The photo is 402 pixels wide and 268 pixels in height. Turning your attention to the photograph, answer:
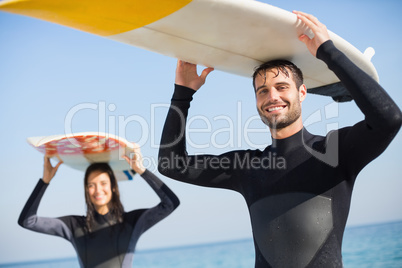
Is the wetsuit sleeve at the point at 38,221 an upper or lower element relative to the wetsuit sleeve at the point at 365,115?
lower

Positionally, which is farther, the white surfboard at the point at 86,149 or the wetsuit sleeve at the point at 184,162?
the white surfboard at the point at 86,149

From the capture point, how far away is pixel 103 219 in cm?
414

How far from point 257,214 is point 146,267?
2276 cm

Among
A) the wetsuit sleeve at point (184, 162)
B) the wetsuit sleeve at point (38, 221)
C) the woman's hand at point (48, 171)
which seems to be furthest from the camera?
the woman's hand at point (48, 171)

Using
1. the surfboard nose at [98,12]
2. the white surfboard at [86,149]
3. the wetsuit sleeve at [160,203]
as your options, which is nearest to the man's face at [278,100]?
the surfboard nose at [98,12]

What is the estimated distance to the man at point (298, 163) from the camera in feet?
6.00

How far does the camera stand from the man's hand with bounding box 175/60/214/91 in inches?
98.7

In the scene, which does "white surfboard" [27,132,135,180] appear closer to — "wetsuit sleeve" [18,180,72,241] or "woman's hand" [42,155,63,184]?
"woman's hand" [42,155,63,184]

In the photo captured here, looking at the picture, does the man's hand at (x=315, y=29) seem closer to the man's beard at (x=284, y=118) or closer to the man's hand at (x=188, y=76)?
the man's beard at (x=284, y=118)

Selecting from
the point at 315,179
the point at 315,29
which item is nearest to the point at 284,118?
the point at 315,179

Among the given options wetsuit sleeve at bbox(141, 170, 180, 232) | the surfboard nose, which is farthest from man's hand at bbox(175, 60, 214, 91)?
wetsuit sleeve at bbox(141, 170, 180, 232)

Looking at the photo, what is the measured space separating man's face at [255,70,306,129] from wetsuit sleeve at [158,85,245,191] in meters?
0.34

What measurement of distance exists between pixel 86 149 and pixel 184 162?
5.87 ft

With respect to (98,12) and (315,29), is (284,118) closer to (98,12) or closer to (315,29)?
(315,29)
